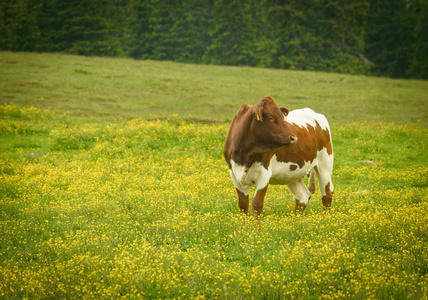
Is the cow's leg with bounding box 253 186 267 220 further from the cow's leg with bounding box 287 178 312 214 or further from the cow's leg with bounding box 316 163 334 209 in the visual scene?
the cow's leg with bounding box 316 163 334 209

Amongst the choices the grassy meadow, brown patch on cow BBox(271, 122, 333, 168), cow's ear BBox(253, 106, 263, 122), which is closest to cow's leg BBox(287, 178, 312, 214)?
the grassy meadow

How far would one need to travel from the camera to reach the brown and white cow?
23.8ft

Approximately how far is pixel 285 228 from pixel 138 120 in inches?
574

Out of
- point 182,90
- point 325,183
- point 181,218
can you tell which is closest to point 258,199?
point 181,218

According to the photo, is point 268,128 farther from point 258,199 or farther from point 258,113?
point 258,199

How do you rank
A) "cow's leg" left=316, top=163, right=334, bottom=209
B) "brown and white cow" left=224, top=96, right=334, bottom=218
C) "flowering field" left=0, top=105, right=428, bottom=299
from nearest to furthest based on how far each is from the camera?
"flowering field" left=0, top=105, right=428, bottom=299 < "brown and white cow" left=224, top=96, right=334, bottom=218 < "cow's leg" left=316, top=163, right=334, bottom=209

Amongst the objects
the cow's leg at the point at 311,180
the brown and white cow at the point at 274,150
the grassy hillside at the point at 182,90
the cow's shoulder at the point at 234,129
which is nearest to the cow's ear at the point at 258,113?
the brown and white cow at the point at 274,150

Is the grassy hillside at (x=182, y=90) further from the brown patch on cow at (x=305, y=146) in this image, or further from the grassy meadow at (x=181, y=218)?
the brown patch on cow at (x=305, y=146)

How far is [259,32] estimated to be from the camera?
5628cm

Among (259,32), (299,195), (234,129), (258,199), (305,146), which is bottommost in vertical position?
(299,195)

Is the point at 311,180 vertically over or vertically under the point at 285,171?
under

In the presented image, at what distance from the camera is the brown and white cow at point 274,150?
286 inches

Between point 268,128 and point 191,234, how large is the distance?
2409mm

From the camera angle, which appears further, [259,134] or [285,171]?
[285,171]
